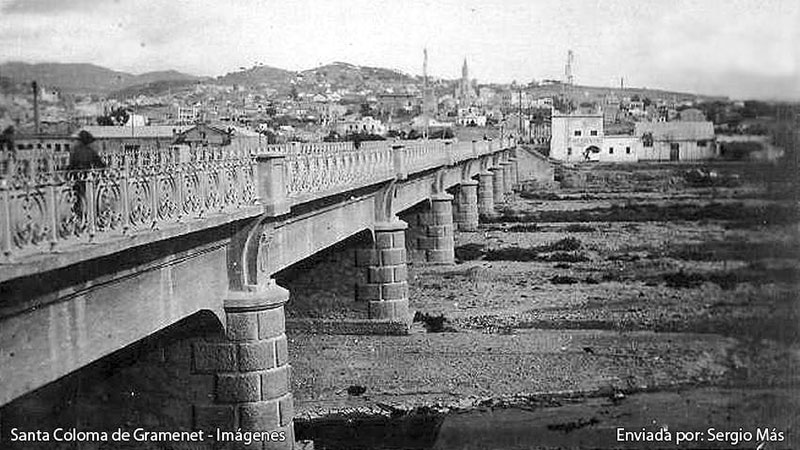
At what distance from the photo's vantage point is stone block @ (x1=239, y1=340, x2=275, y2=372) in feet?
38.2

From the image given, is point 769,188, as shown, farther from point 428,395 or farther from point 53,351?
point 428,395

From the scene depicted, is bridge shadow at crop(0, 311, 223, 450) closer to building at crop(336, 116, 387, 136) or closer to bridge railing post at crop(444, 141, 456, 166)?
bridge railing post at crop(444, 141, 456, 166)

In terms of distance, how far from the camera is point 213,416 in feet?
37.4

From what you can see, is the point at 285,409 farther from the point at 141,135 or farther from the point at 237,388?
the point at 141,135

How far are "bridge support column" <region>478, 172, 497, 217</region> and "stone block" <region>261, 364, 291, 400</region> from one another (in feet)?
128

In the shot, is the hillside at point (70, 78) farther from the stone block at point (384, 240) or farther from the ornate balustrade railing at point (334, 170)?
the stone block at point (384, 240)

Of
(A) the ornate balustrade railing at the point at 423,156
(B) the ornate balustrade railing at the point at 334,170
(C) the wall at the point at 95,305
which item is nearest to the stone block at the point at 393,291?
(B) the ornate balustrade railing at the point at 334,170

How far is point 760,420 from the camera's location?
9.27 meters

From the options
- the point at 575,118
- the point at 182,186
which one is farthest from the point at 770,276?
the point at 575,118

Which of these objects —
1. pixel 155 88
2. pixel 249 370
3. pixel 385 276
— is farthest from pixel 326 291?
pixel 249 370

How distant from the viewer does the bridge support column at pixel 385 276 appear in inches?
Result: 822

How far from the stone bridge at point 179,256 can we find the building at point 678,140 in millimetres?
6038

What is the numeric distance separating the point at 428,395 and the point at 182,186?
7114mm

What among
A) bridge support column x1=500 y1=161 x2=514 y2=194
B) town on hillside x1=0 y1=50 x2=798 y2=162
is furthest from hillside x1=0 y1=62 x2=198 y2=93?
bridge support column x1=500 y1=161 x2=514 y2=194
